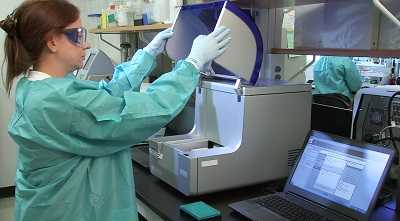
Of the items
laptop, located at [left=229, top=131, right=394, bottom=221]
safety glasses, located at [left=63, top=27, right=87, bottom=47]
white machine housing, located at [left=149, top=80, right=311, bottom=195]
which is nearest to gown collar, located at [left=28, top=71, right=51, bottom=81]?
safety glasses, located at [left=63, top=27, right=87, bottom=47]

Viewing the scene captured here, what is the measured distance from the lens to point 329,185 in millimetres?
1234

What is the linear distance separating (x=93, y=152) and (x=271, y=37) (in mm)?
1041

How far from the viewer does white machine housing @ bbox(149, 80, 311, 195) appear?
135 centimetres

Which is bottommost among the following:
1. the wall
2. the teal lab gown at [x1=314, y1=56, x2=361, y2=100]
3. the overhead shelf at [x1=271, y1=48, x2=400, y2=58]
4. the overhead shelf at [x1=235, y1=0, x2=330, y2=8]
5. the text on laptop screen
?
the wall

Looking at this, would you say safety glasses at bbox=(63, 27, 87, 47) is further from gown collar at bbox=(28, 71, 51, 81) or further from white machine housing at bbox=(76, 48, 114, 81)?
white machine housing at bbox=(76, 48, 114, 81)

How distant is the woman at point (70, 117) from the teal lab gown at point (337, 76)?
2.84 m

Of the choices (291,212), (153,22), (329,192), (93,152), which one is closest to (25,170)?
(93,152)

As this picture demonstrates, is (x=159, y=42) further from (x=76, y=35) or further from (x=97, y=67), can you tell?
(x=97, y=67)

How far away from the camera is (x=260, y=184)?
1486 millimetres

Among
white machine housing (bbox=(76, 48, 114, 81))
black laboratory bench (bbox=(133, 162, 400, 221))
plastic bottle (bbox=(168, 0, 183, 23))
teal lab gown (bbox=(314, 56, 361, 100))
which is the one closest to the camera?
black laboratory bench (bbox=(133, 162, 400, 221))

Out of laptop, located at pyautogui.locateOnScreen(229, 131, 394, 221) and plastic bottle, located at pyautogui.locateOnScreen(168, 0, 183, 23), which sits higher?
plastic bottle, located at pyautogui.locateOnScreen(168, 0, 183, 23)

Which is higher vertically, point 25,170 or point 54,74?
point 54,74

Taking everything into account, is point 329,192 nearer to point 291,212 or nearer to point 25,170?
point 291,212

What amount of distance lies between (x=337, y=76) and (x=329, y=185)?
112 inches
